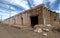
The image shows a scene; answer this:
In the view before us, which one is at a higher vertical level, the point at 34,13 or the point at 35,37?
the point at 34,13

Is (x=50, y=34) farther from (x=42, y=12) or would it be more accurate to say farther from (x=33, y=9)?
(x=33, y=9)

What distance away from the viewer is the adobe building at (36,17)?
16656 mm

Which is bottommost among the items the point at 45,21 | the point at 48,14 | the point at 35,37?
the point at 35,37

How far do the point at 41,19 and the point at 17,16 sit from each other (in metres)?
6.34

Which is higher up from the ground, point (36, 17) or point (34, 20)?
point (36, 17)

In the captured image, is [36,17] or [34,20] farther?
[34,20]

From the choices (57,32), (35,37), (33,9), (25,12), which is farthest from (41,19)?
(35,37)

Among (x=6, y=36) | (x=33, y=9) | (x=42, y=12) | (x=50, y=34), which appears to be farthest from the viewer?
(x=33, y=9)

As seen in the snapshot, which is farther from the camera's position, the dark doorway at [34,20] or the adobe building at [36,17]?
the dark doorway at [34,20]

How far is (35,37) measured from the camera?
9.56 m

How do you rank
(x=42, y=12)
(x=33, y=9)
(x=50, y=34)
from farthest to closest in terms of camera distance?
(x=33, y=9), (x=42, y=12), (x=50, y=34)

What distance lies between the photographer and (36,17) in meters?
19.1

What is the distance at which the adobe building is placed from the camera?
16.7 meters

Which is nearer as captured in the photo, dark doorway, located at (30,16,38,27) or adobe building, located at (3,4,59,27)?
adobe building, located at (3,4,59,27)
